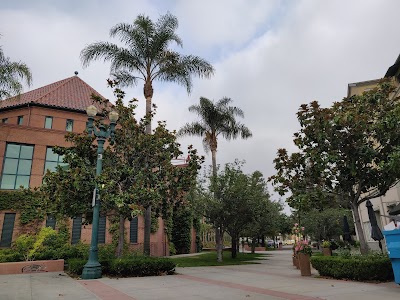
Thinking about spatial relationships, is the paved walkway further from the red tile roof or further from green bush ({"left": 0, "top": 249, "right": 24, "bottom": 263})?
the red tile roof

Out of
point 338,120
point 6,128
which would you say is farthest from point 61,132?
A: point 338,120

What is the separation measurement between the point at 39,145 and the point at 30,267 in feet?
42.8

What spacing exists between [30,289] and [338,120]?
38.9ft

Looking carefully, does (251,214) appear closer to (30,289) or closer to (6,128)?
(30,289)

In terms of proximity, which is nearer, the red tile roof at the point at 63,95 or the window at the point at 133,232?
the window at the point at 133,232

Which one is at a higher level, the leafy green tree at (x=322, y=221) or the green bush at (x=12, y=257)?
the leafy green tree at (x=322, y=221)

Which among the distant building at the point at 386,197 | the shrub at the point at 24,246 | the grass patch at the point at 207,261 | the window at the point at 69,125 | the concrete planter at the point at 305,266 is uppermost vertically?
the window at the point at 69,125

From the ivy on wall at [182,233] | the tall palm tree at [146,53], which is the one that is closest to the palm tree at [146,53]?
the tall palm tree at [146,53]

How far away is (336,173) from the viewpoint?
12.3 meters

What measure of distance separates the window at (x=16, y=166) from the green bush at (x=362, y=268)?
22417 mm

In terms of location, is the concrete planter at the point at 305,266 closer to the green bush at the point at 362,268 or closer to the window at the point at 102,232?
the green bush at the point at 362,268

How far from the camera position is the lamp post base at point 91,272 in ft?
37.0

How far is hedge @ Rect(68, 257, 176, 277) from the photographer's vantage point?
12.1 meters

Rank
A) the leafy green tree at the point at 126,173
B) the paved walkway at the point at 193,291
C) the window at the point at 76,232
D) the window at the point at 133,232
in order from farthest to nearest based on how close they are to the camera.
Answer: the window at the point at 133,232, the window at the point at 76,232, the leafy green tree at the point at 126,173, the paved walkway at the point at 193,291
